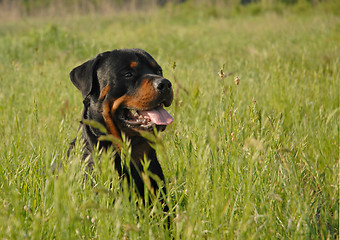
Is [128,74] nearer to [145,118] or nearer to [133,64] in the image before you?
[133,64]

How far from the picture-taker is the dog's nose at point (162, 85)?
99.8 inches

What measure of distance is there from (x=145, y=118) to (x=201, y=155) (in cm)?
79

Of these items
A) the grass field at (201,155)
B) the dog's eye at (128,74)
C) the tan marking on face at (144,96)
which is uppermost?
the dog's eye at (128,74)

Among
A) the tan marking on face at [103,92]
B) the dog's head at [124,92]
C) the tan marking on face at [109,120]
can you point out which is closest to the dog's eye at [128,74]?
the dog's head at [124,92]

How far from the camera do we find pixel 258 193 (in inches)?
75.2

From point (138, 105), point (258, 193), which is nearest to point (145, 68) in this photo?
point (138, 105)

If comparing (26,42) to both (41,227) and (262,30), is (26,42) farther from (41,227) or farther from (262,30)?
(41,227)

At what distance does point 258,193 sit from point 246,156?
28 cm

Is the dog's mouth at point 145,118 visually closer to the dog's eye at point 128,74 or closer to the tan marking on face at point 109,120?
the tan marking on face at point 109,120

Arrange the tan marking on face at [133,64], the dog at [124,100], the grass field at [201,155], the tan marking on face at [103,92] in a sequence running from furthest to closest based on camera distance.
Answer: the tan marking on face at [133,64], the tan marking on face at [103,92], the dog at [124,100], the grass field at [201,155]

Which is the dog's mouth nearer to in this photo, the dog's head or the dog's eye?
the dog's head

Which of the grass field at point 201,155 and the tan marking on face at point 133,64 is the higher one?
the tan marking on face at point 133,64

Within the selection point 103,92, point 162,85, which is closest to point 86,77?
point 103,92

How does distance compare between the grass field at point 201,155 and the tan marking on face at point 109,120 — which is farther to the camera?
the tan marking on face at point 109,120
